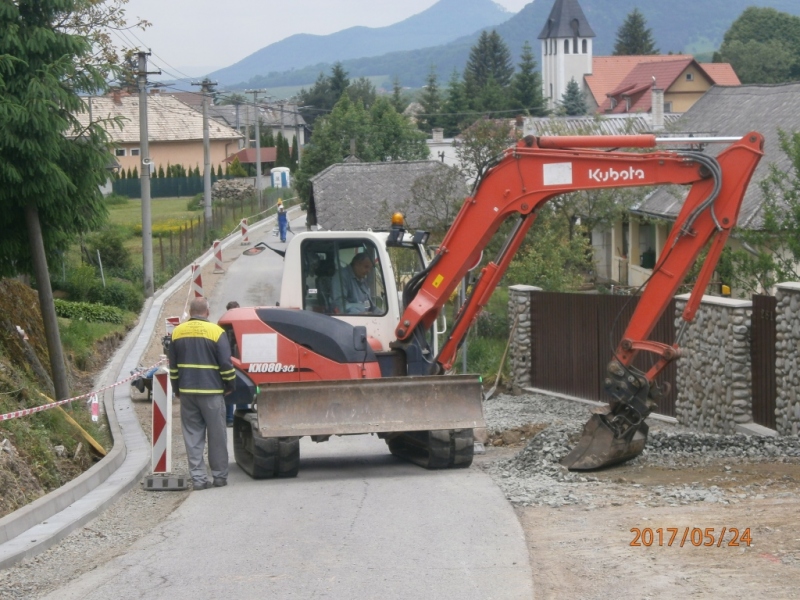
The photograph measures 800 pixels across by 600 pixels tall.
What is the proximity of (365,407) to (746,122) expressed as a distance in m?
27.1

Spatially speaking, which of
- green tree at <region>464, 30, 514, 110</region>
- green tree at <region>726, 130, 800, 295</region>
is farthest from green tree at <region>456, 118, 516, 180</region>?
green tree at <region>464, 30, 514, 110</region>

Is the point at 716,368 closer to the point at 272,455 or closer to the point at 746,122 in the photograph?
the point at 272,455

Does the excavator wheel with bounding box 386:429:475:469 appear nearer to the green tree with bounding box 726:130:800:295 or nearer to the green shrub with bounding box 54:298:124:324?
the green tree with bounding box 726:130:800:295

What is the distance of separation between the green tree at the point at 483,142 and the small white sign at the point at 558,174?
929 inches

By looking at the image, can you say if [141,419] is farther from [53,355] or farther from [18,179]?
[18,179]

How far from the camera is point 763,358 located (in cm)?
1377

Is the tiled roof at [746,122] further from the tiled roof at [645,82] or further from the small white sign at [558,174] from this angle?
the tiled roof at [645,82]

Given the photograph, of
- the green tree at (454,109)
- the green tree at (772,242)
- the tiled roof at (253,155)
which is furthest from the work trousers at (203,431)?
the green tree at (454,109)

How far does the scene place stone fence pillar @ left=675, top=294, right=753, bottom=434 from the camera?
14000mm

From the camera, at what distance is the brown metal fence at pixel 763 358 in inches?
534

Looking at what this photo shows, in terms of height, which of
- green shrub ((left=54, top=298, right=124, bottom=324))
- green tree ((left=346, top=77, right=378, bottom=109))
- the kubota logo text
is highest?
green tree ((left=346, top=77, right=378, bottom=109))

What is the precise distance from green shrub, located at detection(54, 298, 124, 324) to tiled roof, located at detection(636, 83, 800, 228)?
1493cm

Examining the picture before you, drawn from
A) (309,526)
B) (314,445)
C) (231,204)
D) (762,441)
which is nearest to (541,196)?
(762,441)

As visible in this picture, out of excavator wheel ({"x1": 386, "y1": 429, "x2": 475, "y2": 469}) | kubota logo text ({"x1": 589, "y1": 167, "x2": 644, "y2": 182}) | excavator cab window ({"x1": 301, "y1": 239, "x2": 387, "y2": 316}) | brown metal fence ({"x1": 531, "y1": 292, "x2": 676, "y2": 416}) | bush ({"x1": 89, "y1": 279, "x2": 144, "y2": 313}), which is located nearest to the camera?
kubota logo text ({"x1": 589, "y1": 167, "x2": 644, "y2": 182})
